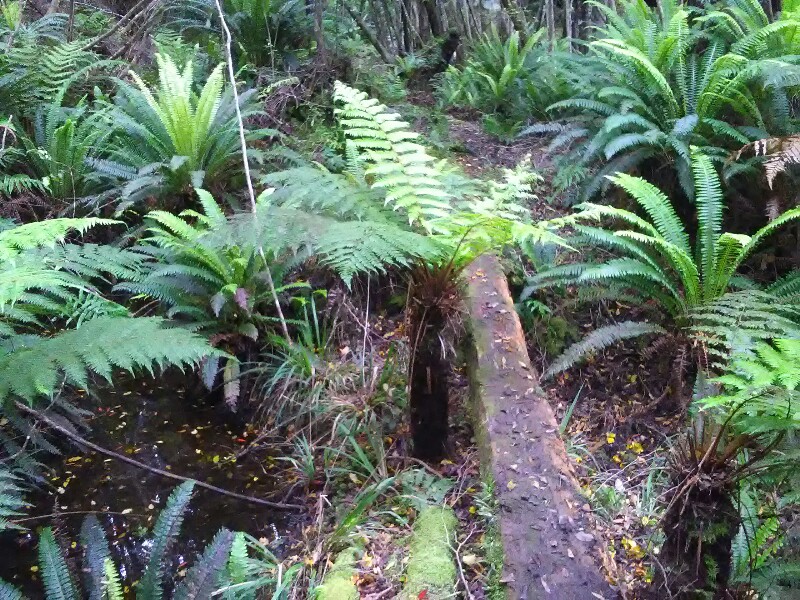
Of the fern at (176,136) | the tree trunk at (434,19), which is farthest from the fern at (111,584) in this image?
the tree trunk at (434,19)

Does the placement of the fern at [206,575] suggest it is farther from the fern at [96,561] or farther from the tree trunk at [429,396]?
the tree trunk at [429,396]

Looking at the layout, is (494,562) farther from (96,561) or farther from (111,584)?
(96,561)

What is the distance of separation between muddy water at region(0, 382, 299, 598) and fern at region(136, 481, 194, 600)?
0.32 m

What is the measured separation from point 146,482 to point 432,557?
62.3 inches

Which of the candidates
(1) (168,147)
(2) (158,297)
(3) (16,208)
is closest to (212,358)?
(2) (158,297)

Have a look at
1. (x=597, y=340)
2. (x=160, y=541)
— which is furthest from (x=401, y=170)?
Result: (x=160, y=541)

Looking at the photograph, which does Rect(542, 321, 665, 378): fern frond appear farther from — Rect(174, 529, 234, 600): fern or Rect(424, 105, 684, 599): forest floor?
Rect(174, 529, 234, 600): fern

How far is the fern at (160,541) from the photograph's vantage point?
7.05 feet

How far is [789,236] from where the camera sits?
11.6 feet

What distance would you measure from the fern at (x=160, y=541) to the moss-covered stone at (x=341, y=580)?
23.9 inches

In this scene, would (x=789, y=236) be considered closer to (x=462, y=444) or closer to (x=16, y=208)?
(x=462, y=444)

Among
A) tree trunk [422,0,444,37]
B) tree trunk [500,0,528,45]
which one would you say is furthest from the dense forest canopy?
tree trunk [422,0,444,37]

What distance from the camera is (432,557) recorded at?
220cm

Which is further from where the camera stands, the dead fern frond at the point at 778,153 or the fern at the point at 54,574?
the dead fern frond at the point at 778,153
